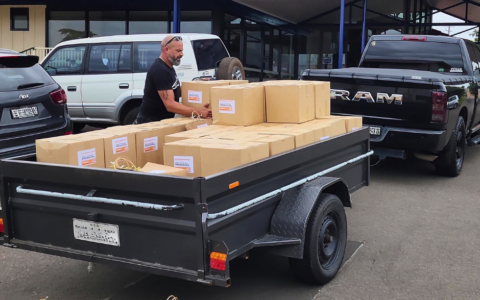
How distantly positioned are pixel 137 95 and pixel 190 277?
22.6 feet

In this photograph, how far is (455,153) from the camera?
7789 mm

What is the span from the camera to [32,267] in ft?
15.3

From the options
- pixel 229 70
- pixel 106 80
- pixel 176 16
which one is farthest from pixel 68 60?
pixel 176 16

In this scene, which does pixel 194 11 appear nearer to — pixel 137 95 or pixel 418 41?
pixel 137 95

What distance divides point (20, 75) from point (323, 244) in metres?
4.19

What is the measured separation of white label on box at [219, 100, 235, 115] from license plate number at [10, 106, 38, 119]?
2661 mm

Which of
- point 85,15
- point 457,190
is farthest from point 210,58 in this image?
point 85,15

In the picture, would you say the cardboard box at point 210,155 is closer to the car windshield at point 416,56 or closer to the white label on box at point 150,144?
the white label on box at point 150,144

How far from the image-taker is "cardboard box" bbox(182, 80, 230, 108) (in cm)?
543

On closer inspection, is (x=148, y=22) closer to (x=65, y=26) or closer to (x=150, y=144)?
(x=65, y=26)

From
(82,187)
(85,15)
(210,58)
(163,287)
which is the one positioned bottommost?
(163,287)

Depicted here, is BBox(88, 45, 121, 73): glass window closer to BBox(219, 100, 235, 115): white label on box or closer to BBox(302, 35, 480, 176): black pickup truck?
BBox(302, 35, 480, 176): black pickup truck

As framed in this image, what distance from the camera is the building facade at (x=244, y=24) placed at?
16.2m

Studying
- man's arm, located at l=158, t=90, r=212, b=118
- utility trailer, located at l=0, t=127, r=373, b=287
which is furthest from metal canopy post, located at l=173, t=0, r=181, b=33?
utility trailer, located at l=0, t=127, r=373, b=287
